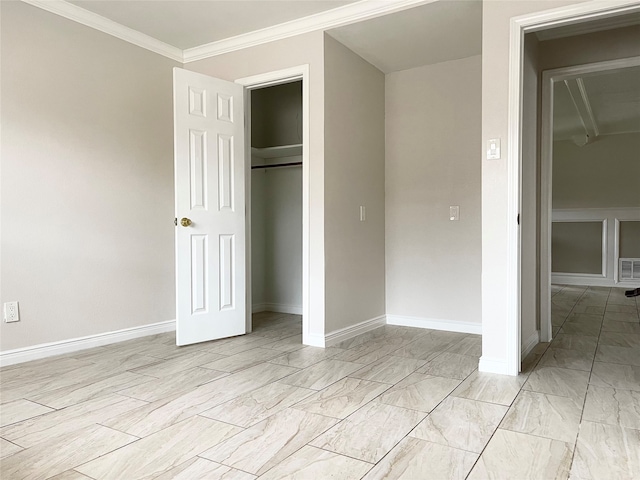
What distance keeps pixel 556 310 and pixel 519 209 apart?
300cm

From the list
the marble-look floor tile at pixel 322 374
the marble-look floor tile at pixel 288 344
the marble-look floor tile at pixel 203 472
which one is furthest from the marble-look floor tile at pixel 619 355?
the marble-look floor tile at pixel 203 472

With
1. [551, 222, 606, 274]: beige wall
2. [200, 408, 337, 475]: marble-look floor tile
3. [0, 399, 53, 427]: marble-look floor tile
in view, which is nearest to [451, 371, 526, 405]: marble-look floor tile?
[200, 408, 337, 475]: marble-look floor tile

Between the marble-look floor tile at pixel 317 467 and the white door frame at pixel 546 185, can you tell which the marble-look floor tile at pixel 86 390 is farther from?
the white door frame at pixel 546 185

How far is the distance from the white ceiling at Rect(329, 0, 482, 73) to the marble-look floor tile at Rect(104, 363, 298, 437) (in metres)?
2.43

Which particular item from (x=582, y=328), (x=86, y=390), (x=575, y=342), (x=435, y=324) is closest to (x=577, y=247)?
(x=582, y=328)

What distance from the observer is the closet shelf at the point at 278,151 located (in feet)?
15.6

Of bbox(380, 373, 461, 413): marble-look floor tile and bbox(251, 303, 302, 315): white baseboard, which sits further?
bbox(251, 303, 302, 315): white baseboard

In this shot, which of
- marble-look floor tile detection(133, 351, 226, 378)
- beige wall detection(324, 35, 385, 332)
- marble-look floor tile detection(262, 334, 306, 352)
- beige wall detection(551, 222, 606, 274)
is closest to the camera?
marble-look floor tile detection(133, 351, 226, 378)

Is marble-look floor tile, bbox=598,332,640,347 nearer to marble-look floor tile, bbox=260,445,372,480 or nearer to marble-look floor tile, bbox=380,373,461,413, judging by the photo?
marble-look floor tile, bbox=380,373,461,413

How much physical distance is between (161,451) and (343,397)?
0.94m

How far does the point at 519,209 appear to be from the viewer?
2748mm

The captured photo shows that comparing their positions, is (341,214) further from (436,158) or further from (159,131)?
(159,131)

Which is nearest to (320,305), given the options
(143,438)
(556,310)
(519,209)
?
(519,209)

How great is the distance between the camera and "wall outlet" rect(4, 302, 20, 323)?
2932mm
